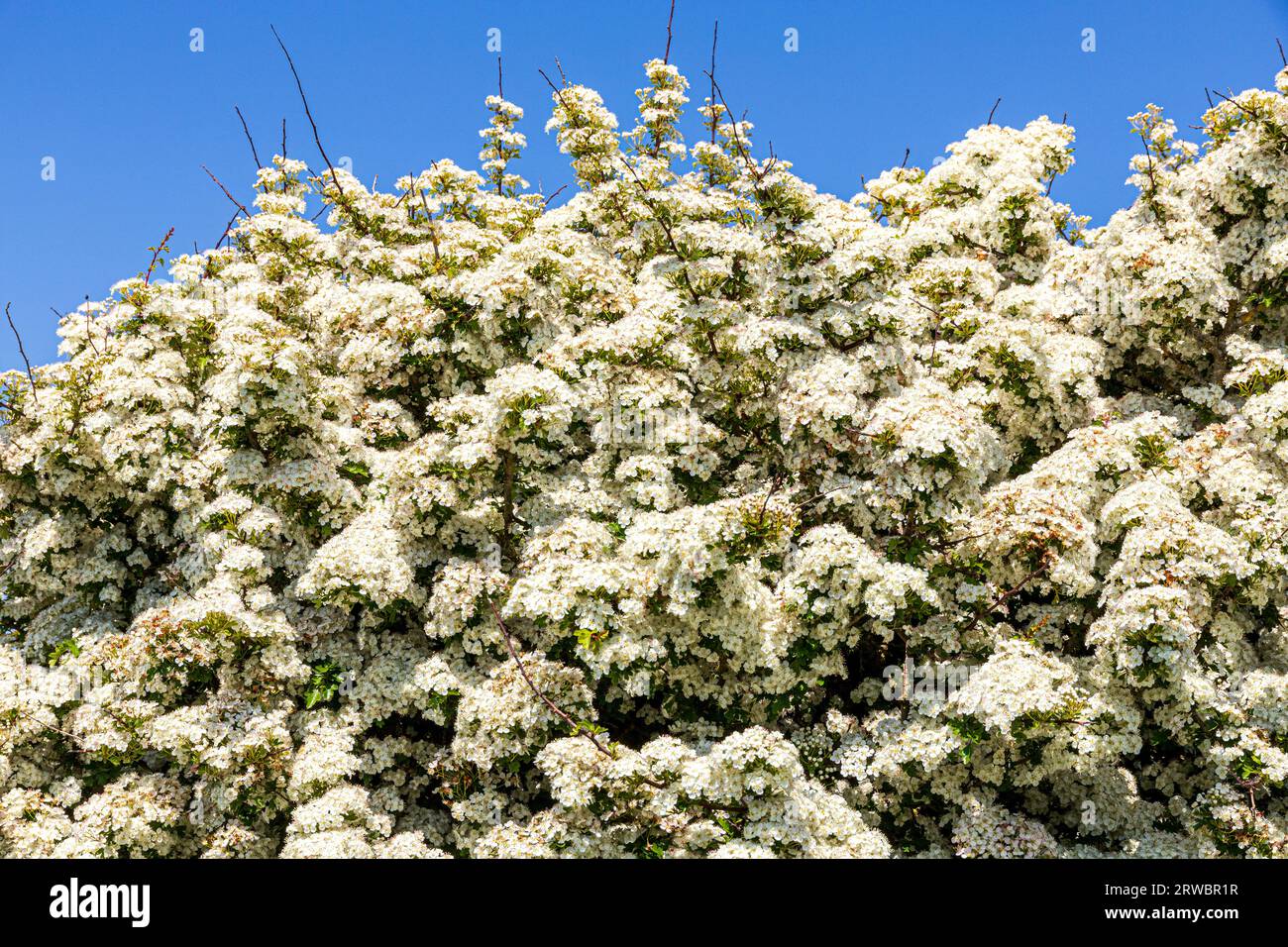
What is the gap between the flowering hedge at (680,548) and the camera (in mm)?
13031

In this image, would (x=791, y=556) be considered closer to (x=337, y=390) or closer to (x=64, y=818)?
(x=337, y=390)

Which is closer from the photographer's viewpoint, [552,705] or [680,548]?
[680,548]

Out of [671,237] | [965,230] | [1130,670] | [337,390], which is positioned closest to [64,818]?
[337,390]

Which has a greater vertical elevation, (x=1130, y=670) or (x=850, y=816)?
(x=1130, y=670)

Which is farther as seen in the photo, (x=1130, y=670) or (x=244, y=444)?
(x=244, y=444)

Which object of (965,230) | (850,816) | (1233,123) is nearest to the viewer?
(850,816)

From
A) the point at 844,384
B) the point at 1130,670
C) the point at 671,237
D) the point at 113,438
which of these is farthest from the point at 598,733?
the point at 113,438

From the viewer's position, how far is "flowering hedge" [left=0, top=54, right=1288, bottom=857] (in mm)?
13031

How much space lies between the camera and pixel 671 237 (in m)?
16.5

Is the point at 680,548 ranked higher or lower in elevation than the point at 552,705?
higher

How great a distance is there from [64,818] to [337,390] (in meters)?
7.41

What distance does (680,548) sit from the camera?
1250 cm

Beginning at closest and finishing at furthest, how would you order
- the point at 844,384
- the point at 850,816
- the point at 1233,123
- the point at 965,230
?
the point at 850,816 < the point at 844,384 < the point at 1233,123 < the point at 965,230

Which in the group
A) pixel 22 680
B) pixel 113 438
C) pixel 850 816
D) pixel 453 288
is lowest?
pixel 850 816
